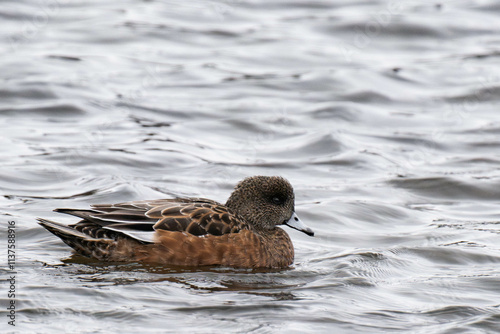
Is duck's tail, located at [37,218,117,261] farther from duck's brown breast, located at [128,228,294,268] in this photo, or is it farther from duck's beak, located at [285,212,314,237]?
duck's beak, located at [285,212,314,237]

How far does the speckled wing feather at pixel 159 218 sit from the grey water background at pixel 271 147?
0.32 m

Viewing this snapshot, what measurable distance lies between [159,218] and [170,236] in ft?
0.59

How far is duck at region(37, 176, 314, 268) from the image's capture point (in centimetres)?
719

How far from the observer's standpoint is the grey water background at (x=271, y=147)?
645 cm

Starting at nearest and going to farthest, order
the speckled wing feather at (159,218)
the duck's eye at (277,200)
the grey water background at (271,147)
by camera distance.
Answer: the grey water background at (271,147), the speckled wing feather at (159,218), the duck's eye at (277,200)

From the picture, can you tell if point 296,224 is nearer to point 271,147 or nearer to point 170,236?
point 170,236

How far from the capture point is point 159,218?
7277 mm

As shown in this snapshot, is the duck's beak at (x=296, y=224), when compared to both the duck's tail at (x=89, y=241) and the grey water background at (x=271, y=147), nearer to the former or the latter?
the grey water background at (x=271, y=147)

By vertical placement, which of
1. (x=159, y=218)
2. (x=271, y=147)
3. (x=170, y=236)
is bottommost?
(x=271, y=147)

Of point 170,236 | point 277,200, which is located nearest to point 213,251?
point 170,236

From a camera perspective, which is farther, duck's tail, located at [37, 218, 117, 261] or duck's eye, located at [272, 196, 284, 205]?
duck's eye, located at [272, 196, 284, 205]

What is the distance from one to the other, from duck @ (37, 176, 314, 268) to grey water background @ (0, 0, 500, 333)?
5.9 inches

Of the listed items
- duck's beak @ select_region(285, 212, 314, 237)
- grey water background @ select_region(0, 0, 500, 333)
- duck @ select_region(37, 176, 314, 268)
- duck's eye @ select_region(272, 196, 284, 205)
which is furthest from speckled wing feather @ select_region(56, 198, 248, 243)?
duck's beak @ select_region(285, 212, 314, 237)

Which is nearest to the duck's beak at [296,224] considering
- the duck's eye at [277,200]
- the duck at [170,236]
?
the duck's eye at [277,200]
